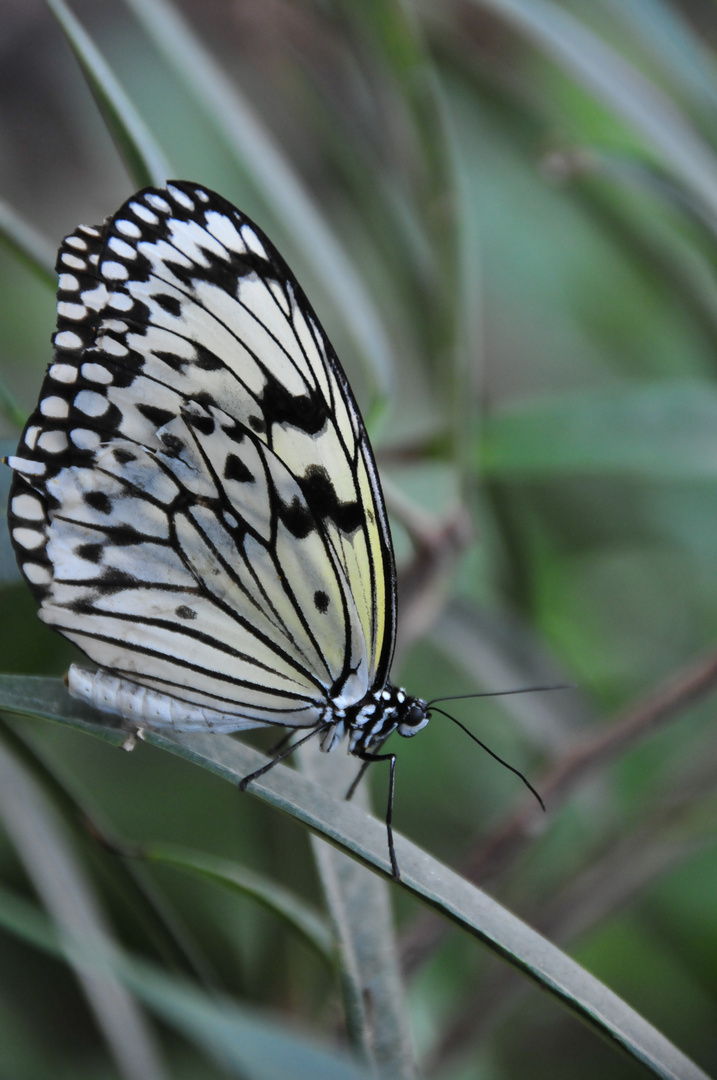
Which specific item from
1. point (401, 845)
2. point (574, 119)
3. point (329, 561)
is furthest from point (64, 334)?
point (574, 119)

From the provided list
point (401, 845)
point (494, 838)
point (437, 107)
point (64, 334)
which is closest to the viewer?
point (401, 845)

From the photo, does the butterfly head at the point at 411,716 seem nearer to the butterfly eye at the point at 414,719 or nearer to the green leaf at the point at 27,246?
the butterfly eye at the point at 414,719

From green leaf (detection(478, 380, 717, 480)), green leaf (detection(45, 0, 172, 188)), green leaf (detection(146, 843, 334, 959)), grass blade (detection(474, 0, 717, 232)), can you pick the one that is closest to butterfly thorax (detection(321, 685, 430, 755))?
green leaf (detection(146, 843, 334, 959))

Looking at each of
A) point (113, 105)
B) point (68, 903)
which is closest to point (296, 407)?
point (113, 105)

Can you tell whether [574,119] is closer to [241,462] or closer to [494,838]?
[241,462]

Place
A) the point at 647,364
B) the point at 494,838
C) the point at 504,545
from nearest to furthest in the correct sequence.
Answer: the point at 494,838 < the point at 504,545 < the point at 647,364

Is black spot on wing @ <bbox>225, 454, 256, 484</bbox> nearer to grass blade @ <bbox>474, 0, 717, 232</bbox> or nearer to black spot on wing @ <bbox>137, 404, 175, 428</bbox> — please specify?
black spot on wing @ <bbox>137, 404, 175, 428</bbox>

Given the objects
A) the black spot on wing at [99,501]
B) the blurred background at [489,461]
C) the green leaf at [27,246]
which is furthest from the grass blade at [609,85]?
the black spot on wing at [99,501]

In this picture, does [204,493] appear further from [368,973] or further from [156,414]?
[368,973]
